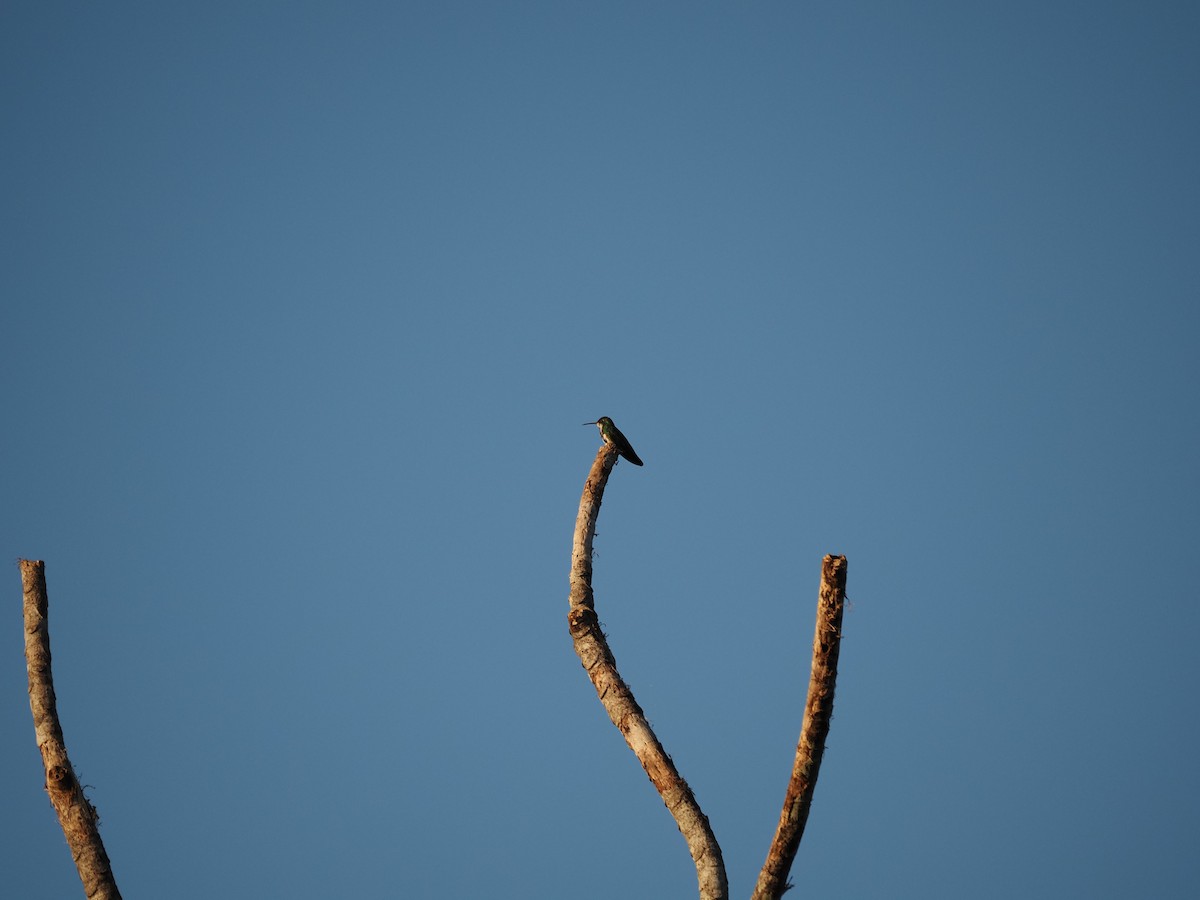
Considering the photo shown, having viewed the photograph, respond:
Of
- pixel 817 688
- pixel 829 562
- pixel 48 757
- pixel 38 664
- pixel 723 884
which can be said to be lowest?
pixel 723 884

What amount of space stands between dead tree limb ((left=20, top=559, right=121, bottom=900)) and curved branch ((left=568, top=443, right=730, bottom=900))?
4031 millimetres

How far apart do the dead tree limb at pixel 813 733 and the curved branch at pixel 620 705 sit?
99cm

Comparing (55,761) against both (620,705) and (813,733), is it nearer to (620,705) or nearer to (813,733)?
(620,705)

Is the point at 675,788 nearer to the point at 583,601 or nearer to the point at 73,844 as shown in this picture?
the point at 583,601

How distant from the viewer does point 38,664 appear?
A: 889 cm

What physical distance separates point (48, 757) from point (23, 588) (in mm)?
1459

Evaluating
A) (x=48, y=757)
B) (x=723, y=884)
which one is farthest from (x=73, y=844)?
(x=723, y=884)

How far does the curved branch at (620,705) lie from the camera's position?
771 cm

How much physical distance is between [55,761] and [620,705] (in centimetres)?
451

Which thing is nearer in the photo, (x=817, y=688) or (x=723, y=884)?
(x=817, y=688)

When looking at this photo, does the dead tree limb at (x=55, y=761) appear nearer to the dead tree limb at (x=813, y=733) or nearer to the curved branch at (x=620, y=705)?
the curved branch at (x=620, y=705)

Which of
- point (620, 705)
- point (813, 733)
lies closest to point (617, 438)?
point (620, 705)

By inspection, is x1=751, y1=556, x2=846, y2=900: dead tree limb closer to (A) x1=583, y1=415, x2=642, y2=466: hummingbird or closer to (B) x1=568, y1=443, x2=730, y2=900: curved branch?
(B) x1=568, y1=443, x2=730, y2=900: curved branch

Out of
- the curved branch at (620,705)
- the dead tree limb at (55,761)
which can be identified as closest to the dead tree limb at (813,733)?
the curved branch at (620,705)
